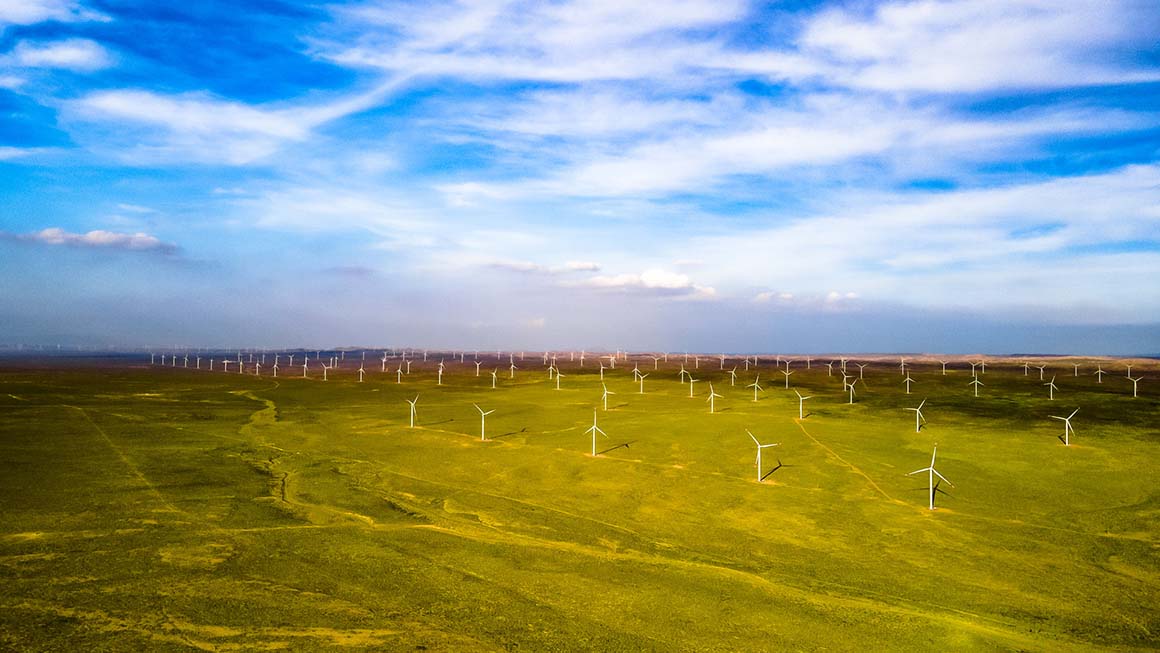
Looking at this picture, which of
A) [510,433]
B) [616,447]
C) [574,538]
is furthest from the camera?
[510,433]

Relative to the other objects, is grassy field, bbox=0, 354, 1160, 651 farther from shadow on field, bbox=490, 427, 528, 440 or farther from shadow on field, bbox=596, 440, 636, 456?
shadow on field, bbox=490, 427, 528, 440

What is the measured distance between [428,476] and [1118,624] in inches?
2360

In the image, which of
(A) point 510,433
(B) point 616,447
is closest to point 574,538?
(B) point 616,447

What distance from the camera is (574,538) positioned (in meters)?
50.7

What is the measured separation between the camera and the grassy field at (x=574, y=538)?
114 ft

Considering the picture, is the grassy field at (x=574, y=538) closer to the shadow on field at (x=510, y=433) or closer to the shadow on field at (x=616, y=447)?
the shadow on field at (x=616, y=447)

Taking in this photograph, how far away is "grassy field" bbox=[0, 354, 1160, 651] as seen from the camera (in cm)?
3462

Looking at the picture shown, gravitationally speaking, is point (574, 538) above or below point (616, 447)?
below

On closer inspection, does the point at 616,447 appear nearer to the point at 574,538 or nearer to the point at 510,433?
the point at 510,433

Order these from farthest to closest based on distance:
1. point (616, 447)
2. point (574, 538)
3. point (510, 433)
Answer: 1. point (510, 433)
2. point (616, 447)
3. point (574, 538)

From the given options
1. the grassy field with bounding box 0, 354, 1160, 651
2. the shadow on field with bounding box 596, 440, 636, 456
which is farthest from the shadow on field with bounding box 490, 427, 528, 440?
the shadow on field with bounding box 596, 440, 636, 456

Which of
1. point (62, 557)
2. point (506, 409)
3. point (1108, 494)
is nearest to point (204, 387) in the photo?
point (506, 409)

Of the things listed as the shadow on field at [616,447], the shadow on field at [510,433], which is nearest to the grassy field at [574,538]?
the shadow on field at [616,447]

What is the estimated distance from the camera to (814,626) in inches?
1401
